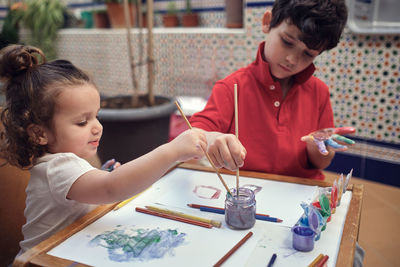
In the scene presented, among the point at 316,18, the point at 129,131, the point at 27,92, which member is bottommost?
the point at 129,131

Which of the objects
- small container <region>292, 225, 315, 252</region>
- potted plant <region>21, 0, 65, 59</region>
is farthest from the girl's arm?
potted plant <region>21, 0, 65, 59</region>

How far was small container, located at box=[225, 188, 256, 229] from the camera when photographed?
2.49 feet

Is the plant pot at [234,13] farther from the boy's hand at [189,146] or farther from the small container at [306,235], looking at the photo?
the small container at [306,235]

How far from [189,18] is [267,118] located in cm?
221

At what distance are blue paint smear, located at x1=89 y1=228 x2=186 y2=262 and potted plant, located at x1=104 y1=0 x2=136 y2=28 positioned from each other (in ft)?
10.4

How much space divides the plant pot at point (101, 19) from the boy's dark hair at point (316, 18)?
3.05 m

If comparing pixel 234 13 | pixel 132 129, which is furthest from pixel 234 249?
pixel 234 13

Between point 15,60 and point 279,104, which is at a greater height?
point 15,60

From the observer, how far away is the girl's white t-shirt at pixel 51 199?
0.82 meters

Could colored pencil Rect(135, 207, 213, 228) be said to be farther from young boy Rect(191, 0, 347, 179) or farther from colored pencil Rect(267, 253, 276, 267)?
young boy Rect(191, 0, 347, 179)

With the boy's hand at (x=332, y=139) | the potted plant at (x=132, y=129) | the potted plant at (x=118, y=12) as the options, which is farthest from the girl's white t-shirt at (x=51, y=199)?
the potted plant at (x=118, y=12)

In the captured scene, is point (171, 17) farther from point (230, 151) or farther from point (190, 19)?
point (230, 151)

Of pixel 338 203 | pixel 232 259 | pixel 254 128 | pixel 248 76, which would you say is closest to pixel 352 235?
pixel 338 203

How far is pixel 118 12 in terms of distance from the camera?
3.60 m
